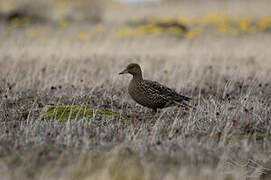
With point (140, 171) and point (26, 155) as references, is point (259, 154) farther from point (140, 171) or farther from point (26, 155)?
point (26, 155)

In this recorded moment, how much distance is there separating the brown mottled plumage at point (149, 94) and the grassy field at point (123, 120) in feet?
0.63

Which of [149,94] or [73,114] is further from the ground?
[149,94]

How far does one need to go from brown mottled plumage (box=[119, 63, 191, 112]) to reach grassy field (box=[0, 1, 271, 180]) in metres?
0.19

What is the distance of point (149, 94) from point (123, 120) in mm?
710

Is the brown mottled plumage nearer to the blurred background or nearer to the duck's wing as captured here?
the duck's wing

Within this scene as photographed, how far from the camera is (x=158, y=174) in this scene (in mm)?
3445

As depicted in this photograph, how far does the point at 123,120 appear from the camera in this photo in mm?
5418

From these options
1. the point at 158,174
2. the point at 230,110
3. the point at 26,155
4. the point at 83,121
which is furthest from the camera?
the point at 230,110

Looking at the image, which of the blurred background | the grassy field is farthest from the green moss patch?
the blurred background

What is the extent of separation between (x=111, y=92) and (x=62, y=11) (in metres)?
17.2

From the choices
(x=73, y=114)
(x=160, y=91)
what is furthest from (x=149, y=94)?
(x=73, y=114)

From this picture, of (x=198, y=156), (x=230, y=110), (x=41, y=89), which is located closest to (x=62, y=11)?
(x=41, y=89)

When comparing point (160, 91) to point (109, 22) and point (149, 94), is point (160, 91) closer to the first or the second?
point (149, 94)

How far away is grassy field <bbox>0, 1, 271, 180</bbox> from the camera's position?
362 centimetres
